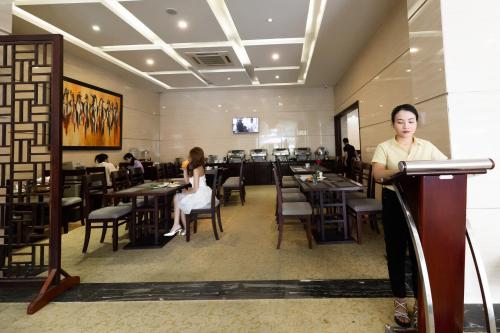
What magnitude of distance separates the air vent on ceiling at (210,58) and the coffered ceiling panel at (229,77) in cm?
72

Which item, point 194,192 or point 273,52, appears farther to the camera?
point 273,52

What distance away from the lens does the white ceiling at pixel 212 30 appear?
3.62 m

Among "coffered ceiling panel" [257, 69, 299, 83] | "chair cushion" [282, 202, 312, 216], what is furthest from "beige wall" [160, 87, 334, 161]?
"chair cushion" [282, 202, 312, 216]

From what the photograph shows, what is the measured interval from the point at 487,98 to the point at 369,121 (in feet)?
10.5

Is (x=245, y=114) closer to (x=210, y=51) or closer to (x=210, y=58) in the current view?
(x=210, y=58)

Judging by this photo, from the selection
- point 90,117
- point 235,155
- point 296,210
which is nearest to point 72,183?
point 90,117

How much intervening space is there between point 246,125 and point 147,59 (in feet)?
12.4

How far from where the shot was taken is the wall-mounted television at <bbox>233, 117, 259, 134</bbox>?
27.9ft

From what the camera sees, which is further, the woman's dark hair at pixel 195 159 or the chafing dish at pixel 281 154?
the chafing dish at pixel 281 154

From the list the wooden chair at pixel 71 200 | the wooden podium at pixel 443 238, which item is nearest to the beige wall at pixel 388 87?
the wooden podium at pixel 443 238

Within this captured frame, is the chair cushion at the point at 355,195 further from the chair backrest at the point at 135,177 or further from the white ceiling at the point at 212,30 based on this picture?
the chair backrest at the point at 135,177

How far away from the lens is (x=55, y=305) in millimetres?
1883

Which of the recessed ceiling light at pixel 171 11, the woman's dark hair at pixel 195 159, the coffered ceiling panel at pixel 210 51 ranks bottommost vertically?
the woman's dark hair at pixel 195 159

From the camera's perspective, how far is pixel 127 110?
6.95 m
